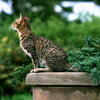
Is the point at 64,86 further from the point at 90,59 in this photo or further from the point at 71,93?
the point at 90,59

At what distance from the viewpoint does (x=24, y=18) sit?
7.07 m

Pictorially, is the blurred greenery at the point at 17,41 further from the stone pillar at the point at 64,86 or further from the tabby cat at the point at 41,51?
the stone pillar at the point at 64,86

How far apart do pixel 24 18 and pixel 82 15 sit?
41.9 ft

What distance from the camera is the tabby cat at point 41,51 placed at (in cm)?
652

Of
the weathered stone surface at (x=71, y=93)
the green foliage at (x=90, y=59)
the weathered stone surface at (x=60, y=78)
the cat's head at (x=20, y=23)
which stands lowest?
the weathered stone surface at (x=71, y=93)

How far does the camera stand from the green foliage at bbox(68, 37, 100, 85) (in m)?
5.88

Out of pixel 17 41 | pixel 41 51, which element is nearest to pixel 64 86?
pixel 41 51

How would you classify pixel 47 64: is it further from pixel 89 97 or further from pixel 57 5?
pixel 57 5

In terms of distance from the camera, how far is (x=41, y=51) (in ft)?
22.0

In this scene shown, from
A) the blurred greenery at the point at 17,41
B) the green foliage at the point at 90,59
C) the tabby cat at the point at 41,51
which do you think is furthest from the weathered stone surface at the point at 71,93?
the blurred greenery at the point at 17,41

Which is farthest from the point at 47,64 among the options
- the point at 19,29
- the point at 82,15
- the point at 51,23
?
the point at 82,15

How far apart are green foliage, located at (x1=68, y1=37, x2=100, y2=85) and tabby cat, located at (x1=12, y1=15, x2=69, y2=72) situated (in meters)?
0.19

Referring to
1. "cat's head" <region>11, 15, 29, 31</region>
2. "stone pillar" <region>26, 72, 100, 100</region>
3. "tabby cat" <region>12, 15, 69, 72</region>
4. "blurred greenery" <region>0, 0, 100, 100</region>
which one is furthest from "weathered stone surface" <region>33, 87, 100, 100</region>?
"blurred greenery" <region>0, 0, 100, 100</region>

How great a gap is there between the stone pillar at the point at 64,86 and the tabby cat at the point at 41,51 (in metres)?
0.31
